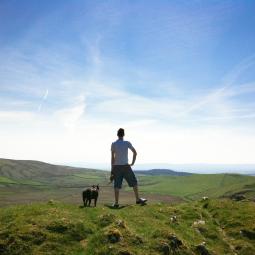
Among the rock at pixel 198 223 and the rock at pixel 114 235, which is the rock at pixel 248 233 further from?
Result: the rock at pixel 114 235

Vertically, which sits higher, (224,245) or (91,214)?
(91,214)

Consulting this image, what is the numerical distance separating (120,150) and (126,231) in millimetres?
7442

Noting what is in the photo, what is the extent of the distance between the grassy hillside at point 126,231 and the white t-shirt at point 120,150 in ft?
10.8

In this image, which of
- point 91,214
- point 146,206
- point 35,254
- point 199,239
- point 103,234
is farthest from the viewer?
point 146,206

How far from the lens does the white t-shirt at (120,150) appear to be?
2406cm

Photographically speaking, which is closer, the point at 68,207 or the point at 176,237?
the point at 176,237

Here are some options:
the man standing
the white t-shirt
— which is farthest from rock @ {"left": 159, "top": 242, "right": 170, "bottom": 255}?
the white t-shirt

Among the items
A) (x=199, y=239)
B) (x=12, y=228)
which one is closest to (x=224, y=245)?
(x=199, y=239)

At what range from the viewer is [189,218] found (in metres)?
23.0

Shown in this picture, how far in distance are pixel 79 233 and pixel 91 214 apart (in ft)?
11.4

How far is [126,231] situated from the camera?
17.6m

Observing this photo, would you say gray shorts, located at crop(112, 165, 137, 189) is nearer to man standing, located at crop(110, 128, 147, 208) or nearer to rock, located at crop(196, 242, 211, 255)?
man standing, located at crop(110, 128, 147, 208)

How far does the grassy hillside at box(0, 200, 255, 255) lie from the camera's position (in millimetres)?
16094

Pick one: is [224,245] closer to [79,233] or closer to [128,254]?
[128,254]
